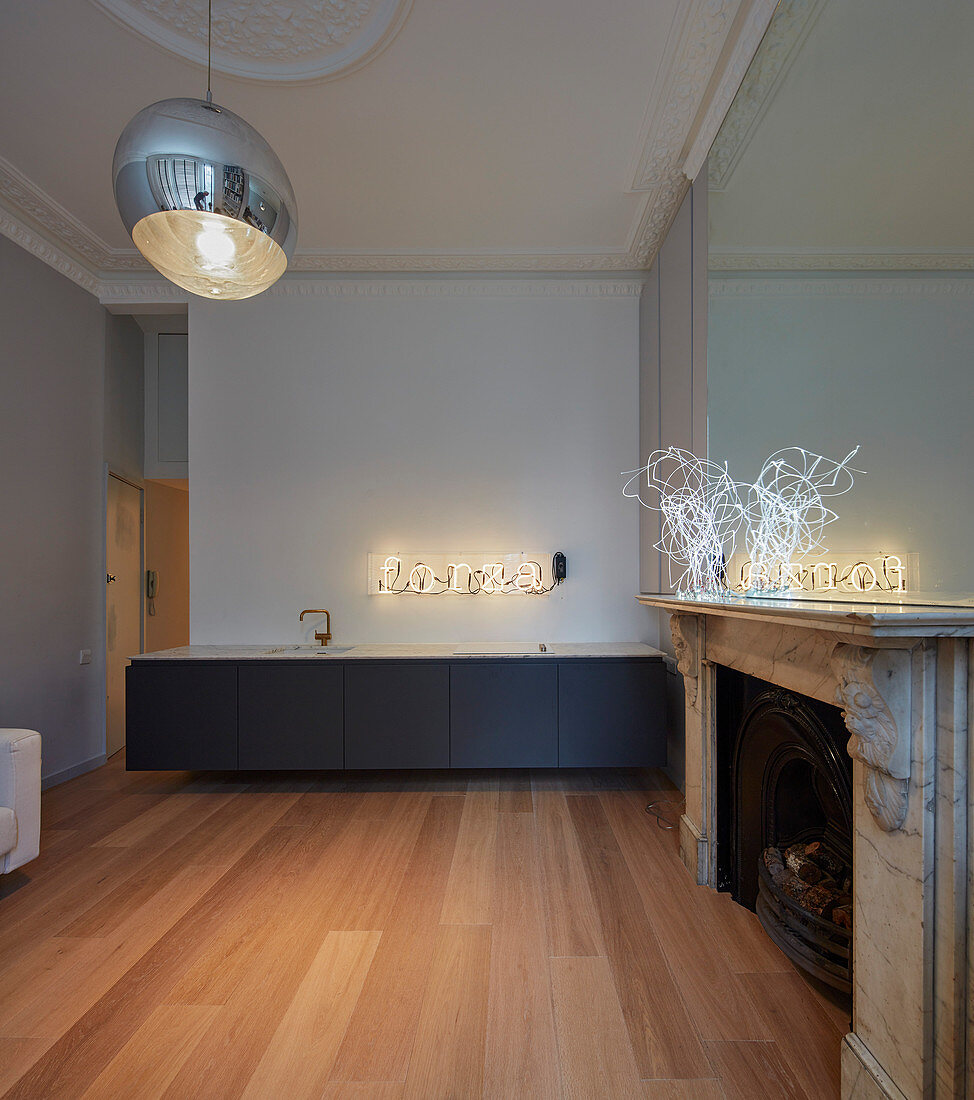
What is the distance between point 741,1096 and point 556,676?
7.45ft

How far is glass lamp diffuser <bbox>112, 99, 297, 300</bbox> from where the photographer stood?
5.06 ft

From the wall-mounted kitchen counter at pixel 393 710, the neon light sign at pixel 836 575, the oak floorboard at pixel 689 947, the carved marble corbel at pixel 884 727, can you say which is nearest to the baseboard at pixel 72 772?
the wall-mounted kitchen counter at pixel 393 710

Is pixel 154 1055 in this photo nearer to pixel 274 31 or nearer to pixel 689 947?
pixel 689 947

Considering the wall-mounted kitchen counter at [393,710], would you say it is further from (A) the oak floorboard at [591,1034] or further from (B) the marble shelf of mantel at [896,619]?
(B) the marble shelf of mantel at [896,619]

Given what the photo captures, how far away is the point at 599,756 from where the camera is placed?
366 cm

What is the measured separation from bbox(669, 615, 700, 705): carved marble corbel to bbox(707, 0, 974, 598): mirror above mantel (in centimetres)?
68

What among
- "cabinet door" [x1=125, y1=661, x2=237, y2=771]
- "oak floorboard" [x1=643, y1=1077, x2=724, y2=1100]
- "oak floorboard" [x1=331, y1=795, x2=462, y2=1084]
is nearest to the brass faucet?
"cabinet door" [x1=125, y1=661, x2=237, y2=771]

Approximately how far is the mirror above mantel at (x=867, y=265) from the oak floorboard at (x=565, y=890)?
155 centimetres

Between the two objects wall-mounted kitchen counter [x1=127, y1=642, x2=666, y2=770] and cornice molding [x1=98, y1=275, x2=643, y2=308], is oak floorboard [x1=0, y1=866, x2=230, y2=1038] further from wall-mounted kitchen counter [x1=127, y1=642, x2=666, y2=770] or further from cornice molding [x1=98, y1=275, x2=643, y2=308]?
cornice molding [x1=98, y1=275, x2=643, y2=308]

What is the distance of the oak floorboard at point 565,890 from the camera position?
7.04 feet

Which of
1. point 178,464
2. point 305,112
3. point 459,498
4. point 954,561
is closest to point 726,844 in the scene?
point 954,561

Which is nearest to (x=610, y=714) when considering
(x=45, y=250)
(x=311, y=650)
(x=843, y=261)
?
(x=311, y=650)

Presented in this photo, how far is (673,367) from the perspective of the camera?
3500mm

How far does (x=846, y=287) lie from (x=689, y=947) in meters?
2.09
